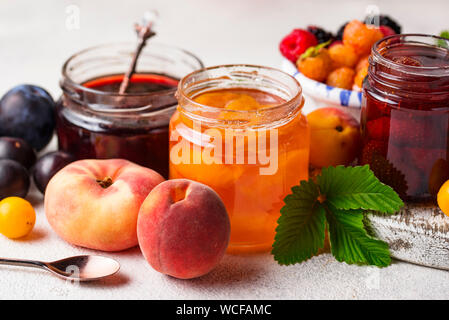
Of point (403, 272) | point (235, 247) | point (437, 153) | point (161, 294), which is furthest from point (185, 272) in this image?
point (437, 153)

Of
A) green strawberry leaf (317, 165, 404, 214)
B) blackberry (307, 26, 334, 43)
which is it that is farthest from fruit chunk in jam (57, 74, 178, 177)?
blackberry (307, 26, 334, 43)

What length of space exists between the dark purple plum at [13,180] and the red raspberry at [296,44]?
77 centimetres

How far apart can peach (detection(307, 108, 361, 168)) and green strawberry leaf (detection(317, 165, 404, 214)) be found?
0.14 meters

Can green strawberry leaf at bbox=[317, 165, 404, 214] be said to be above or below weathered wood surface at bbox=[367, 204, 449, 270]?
above

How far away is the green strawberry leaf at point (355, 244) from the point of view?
4.32 feet

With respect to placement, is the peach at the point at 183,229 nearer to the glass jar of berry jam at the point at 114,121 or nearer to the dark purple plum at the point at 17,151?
the glass jar of berry jam at the point at 114,121

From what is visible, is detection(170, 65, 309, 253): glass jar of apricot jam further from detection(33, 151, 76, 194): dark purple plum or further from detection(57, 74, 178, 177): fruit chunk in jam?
detection(33, 151, 76, 194): dark purple plum

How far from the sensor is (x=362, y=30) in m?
1.70

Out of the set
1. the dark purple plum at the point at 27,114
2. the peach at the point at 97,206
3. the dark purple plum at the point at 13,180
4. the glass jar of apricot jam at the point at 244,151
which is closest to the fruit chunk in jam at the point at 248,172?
the glass jar of apricot jam at the point at 244,151

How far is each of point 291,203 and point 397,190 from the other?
23 centimetres

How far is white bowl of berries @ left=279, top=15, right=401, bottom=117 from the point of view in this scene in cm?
162

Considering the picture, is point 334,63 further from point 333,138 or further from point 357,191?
point 357,191

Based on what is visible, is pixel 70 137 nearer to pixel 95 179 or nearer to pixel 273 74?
pixel 95 179

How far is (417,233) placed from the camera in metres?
1.29
